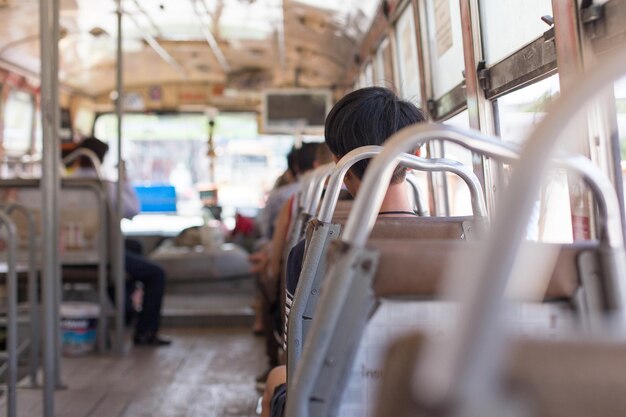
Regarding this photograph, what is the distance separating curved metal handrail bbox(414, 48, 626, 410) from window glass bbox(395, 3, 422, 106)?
12.3 feet

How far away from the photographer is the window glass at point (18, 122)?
877 centimetres

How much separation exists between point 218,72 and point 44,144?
23.0 ft

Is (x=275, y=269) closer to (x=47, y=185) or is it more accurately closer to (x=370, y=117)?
(x=47, y=185)

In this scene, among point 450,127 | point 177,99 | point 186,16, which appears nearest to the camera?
point 450,127

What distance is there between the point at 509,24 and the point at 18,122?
7296mm

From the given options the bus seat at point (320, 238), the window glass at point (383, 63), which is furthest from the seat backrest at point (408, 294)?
the window glass at point (383, 63)

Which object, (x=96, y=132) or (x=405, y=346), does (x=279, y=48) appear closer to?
(x=96, y=132)

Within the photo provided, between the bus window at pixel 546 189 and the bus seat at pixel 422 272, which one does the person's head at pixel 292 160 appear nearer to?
the bus window at pixel 546 189

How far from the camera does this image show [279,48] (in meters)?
9.05

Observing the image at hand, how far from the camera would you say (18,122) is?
9047 mm

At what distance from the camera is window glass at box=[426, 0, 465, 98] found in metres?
3.76

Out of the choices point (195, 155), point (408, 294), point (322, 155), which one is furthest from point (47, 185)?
point (195, 155)

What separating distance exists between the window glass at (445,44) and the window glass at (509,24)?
11.7 inches

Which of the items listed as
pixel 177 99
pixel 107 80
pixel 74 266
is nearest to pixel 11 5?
pixel 74 266
